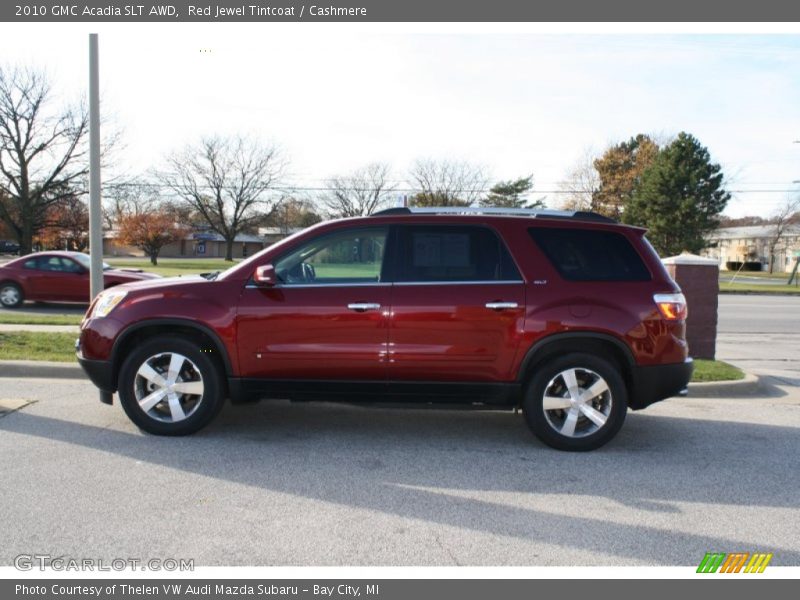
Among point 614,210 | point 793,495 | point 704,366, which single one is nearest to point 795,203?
point 614,210

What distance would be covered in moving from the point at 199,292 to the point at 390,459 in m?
2.09

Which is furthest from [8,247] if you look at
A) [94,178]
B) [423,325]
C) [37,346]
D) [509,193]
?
[423,325]

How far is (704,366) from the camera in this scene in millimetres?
8367

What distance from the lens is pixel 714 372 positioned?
26.2 ft

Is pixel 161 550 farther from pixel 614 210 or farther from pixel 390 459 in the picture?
pixel 614 210

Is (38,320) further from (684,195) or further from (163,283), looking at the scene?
(684,195)

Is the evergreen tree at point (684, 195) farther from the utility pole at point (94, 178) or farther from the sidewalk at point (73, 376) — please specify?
the utility pole at point (94, 178)

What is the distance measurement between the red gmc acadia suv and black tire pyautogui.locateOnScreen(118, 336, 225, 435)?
0.01 metres

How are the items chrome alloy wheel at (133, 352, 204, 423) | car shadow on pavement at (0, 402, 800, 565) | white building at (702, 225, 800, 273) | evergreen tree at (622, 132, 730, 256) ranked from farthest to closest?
white building at (702, 225, 800, 273)
evergreen tree at (622, 132, 730, 256)
chrome alloy wheel at (133, 352, 204, 423)
car shadow on pavement at (0, 402, 800, 565)

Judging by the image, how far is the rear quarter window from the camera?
17.1 ft

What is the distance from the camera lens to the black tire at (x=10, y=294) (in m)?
15.4

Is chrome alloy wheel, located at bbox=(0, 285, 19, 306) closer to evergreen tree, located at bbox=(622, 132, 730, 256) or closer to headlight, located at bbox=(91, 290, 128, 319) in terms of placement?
headlight, located at bbox=(91, 290, 128, 319)

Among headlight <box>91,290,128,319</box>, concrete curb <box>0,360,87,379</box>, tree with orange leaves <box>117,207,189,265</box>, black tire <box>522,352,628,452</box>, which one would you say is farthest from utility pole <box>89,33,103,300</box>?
tree with orange leaves <box>117,207,189,265</box>

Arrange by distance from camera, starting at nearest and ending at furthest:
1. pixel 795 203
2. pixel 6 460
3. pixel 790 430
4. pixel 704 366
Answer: pixel 6 460
pixel 790 430
pixel 704 366
pixel 795 203
